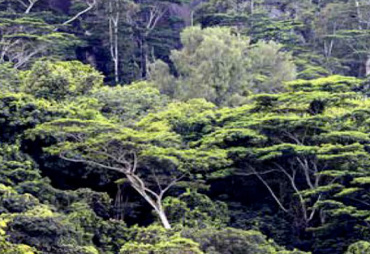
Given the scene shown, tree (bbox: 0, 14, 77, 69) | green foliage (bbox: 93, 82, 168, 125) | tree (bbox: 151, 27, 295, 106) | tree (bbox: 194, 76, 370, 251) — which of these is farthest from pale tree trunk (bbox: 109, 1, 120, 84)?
tree (bbox: 194, 76, 370, 251)

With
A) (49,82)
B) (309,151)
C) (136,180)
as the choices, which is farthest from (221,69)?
(136,180)

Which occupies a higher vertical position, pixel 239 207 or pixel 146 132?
pixel 146 132

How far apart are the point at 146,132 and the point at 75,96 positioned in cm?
562

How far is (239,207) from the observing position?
21.5 m

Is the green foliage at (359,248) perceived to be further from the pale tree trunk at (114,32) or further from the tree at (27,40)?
the pale tree trunk at (114,32)

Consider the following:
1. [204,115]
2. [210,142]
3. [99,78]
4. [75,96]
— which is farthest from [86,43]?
[210,142]

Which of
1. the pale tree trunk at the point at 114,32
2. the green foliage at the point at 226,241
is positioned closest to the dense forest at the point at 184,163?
the green foliage at the point at 226,241

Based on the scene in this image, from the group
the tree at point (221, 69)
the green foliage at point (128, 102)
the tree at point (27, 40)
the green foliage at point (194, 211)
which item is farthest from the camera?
the tree at point (27, 40)

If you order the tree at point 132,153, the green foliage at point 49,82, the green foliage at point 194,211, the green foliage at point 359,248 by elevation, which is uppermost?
the green foliage at point 49,82

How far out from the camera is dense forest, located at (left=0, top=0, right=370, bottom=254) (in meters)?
16.4

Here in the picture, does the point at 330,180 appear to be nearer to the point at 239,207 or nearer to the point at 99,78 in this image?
the point at 239,207

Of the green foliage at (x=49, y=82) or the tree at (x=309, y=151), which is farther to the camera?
the green foliage at (x=49, y=82)

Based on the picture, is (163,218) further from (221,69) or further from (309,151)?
(221,69)

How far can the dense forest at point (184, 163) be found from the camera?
16406 millimetres
